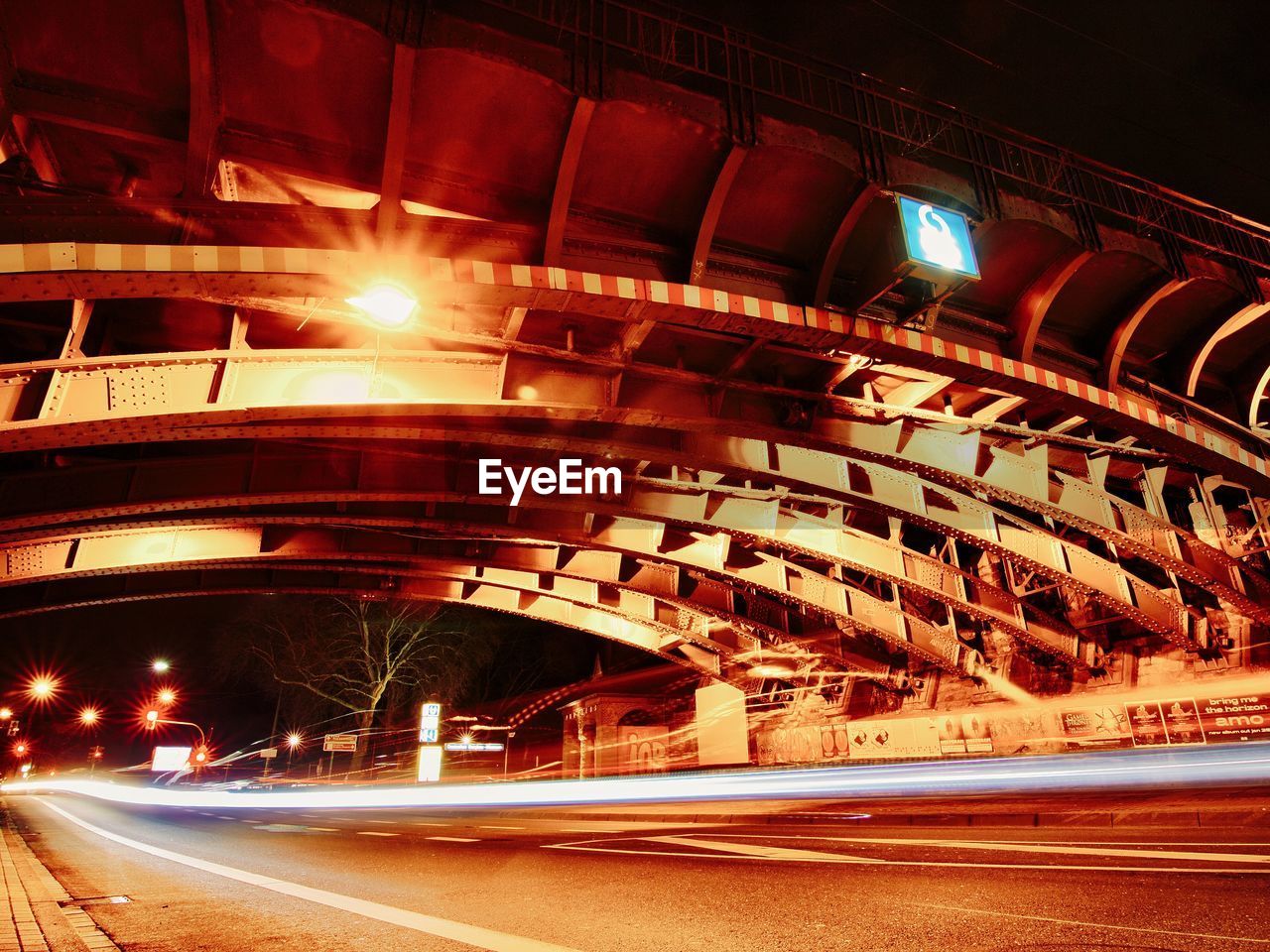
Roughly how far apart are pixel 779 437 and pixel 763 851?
5729 mm

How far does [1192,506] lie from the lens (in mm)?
16062

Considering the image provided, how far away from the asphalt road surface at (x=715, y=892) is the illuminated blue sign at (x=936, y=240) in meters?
6.18

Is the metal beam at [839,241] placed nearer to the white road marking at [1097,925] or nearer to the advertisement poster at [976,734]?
the white road marking at [1097,925]

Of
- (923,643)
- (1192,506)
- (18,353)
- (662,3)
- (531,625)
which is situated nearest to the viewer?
(662,3)

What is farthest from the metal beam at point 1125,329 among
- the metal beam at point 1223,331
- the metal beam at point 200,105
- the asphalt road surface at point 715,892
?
the metal beam at point 200,105

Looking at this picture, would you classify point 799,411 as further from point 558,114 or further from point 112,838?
point 112,838

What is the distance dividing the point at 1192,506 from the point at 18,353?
24077mm

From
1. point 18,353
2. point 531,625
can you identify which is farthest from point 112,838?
point 531,625

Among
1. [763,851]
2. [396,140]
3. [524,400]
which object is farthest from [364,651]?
[396,140]

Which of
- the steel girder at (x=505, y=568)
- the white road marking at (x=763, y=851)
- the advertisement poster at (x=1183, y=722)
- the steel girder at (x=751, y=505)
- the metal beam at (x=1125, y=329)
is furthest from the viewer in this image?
the advertisement poster at (x=1183, y=722)

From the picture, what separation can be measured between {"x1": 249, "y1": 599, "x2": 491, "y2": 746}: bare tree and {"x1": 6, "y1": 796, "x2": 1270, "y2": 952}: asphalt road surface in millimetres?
20401

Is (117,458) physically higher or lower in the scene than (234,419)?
higher

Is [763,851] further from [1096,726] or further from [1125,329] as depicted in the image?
[1096,726]

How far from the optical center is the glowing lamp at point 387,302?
696 centimetres
